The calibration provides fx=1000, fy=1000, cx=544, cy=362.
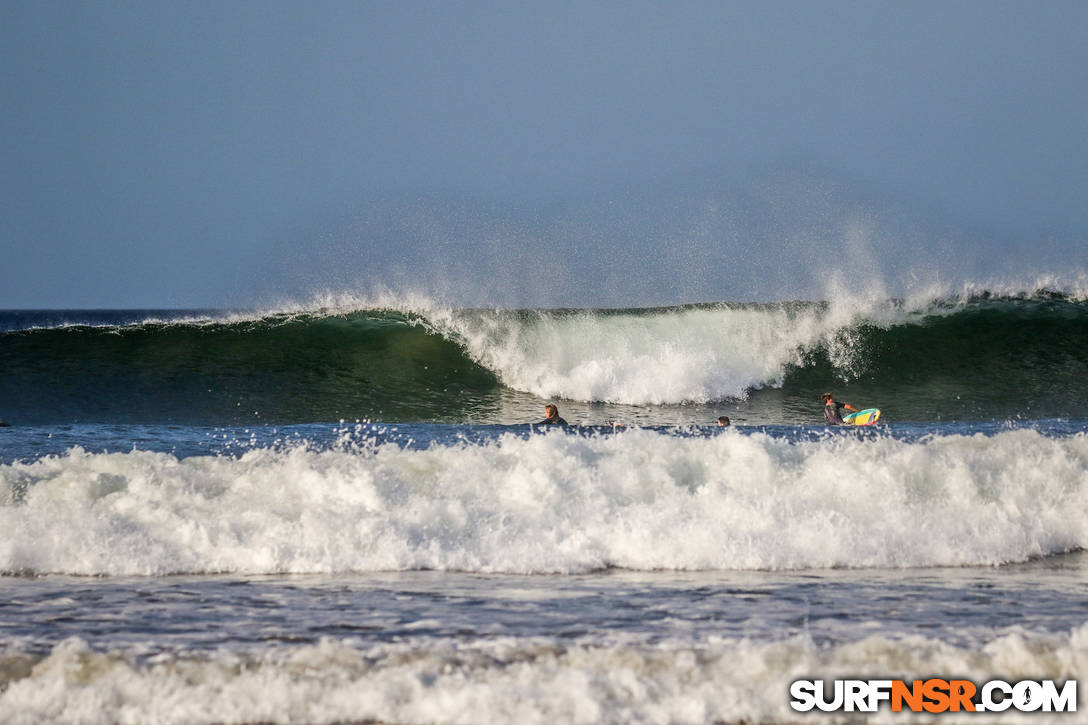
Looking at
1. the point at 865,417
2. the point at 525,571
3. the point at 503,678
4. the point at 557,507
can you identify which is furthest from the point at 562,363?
the point at 503,678

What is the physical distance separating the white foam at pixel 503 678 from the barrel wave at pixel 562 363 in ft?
35.8

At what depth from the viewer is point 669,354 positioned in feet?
59.9

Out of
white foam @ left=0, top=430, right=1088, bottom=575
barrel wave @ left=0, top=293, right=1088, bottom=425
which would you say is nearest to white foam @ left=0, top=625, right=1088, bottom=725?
white foam @ left=0, top=430, right=1088, bottom=575

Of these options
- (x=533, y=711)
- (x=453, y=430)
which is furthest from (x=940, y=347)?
(x=533, y=711)

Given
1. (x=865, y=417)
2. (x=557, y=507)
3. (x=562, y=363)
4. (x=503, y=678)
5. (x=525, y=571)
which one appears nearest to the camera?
(x=503, y=678)

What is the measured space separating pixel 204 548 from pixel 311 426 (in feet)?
20.2

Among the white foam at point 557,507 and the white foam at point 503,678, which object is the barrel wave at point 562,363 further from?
the white foam at point 503,678

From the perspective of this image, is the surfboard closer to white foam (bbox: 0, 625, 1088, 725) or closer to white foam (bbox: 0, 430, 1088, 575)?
white foam (bbox: 0, 430, 1088, 575)

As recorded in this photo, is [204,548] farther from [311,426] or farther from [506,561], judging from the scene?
[311,426]

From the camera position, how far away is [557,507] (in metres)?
7.12

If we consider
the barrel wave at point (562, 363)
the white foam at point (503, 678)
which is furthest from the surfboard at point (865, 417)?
the white foam at point (503, 678)

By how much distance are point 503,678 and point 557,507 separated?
3.21m

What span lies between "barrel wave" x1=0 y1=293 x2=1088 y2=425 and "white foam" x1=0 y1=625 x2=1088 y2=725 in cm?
1090

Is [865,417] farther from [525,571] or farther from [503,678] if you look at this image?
[503,678]
